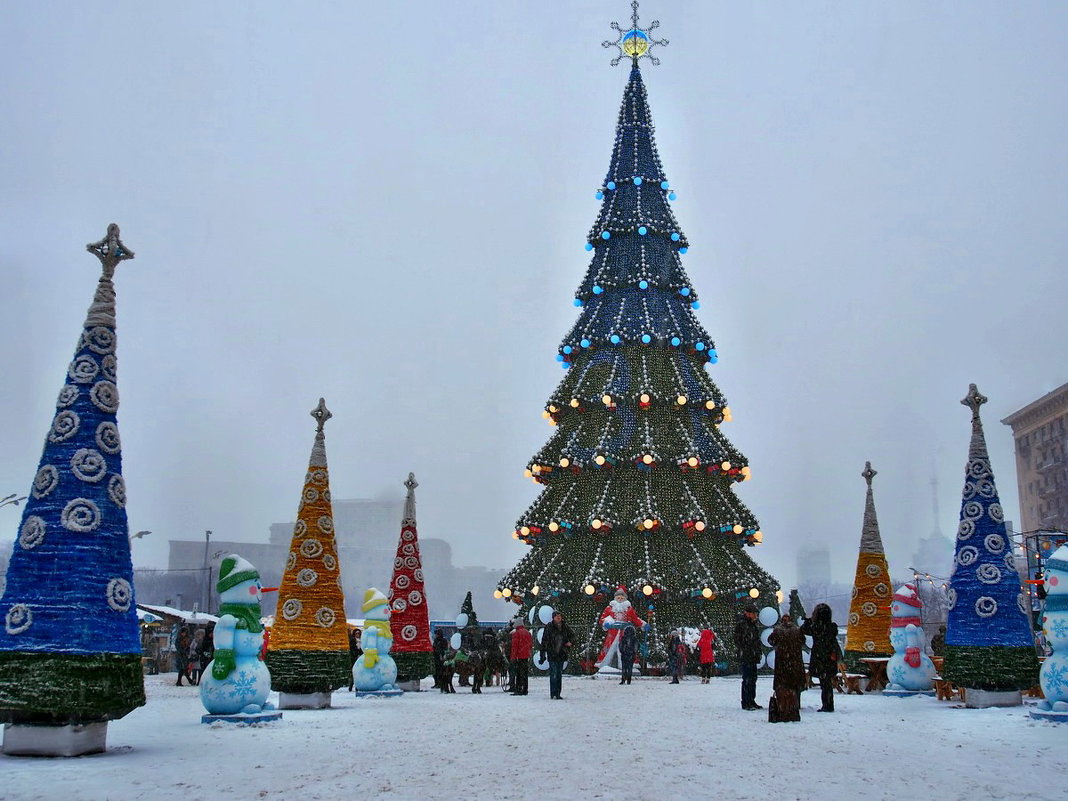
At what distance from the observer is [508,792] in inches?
318

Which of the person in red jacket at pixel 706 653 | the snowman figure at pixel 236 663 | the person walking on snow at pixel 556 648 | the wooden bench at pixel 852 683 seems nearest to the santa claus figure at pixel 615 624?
the person in red jacket at pixel 706 653

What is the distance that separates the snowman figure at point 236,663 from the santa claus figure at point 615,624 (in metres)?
15.5

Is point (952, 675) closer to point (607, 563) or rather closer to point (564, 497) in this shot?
point (607, 563)

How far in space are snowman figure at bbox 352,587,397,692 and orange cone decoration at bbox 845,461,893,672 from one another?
36.1 feet

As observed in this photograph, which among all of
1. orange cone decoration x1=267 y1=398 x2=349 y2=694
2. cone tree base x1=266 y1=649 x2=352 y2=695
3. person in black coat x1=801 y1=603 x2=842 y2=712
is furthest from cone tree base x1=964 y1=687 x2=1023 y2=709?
cone tree base x1=266 y1=649 x2=352 y2=695

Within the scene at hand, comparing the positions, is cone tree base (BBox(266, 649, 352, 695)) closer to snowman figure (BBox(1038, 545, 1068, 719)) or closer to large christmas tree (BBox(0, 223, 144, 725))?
large christmas tree (BBox(0, 223, 144, 725))

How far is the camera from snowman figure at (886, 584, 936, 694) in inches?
716

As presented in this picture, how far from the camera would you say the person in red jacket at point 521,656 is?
66.7 feet

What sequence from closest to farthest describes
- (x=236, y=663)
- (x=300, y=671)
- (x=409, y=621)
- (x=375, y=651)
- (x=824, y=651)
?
(x=236, y=663)
(x=824, y=651)
(x=300, y=671)
(x=375, y=651)
(x=409, y=621)

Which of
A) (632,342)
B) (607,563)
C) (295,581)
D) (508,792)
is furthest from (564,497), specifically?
(508,792)

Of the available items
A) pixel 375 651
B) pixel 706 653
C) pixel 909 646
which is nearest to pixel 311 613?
pixel 375 651

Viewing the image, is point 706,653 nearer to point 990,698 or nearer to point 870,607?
point 870,607

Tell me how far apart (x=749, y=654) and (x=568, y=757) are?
6.55 m

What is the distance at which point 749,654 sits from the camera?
627 inches
